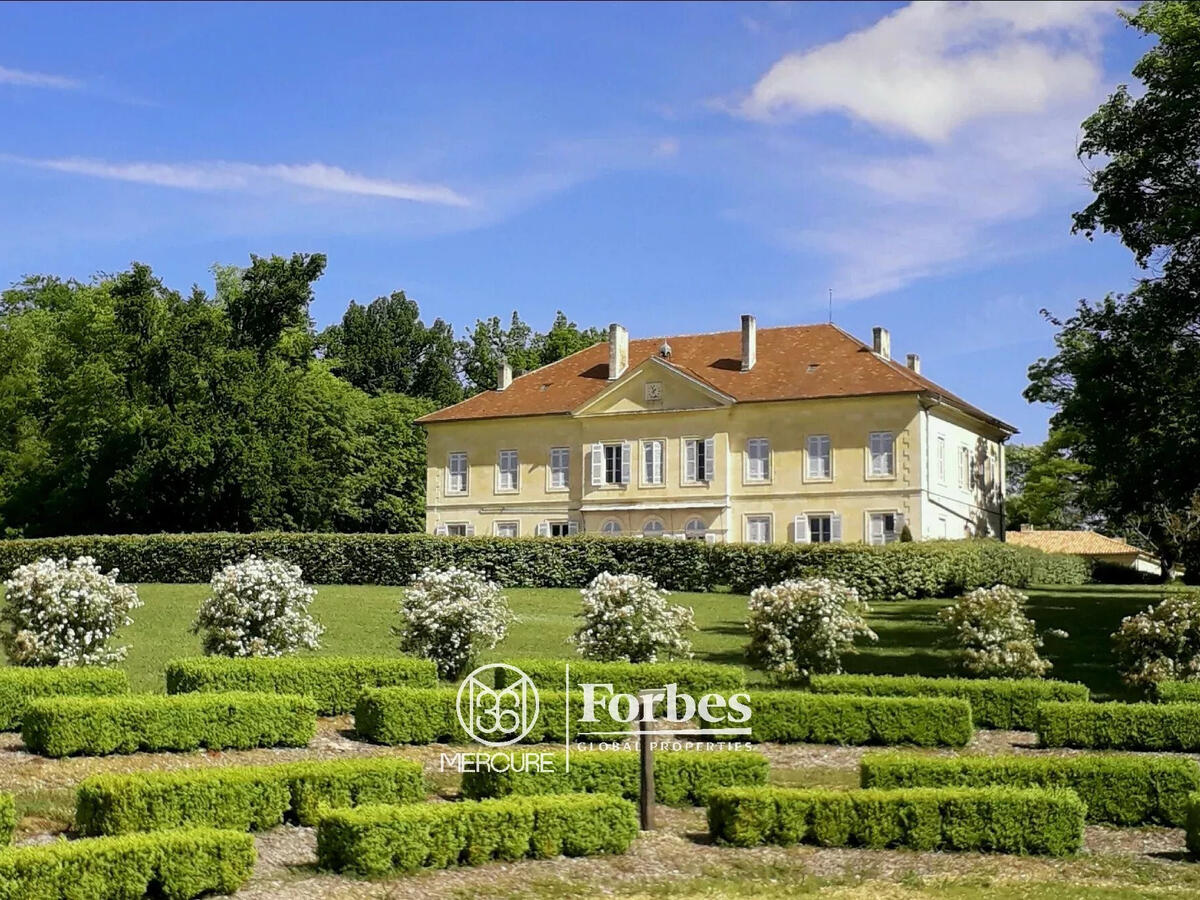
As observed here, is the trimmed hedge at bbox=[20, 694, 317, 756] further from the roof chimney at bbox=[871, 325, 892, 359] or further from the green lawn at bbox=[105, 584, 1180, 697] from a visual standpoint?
the roof chimney at bbox=[871, 325, 892, 359]

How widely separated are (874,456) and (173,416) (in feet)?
71.0

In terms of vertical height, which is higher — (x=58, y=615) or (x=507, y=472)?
(x=507, y=472)

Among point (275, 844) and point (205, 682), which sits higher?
Answer: point (205, 682)

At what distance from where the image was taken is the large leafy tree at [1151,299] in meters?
28.7

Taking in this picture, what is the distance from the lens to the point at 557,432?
5106 cm

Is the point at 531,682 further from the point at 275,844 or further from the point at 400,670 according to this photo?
the point at 275,844

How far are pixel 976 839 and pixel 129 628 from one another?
18.0 metres

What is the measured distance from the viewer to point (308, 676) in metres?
17.7

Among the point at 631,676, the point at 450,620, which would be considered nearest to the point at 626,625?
the point at 631,676

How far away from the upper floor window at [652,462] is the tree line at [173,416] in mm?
10586

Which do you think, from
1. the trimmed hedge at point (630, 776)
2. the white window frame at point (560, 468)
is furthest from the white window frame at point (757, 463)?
the trimmed hedge at point (630, 776)

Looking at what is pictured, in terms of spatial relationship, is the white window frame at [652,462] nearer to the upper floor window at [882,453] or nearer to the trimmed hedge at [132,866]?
the upper floor window at [882,453]

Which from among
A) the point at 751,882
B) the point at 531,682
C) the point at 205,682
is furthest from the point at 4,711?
the point at 751,882

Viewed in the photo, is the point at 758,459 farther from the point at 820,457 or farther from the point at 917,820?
the point at 917,820
